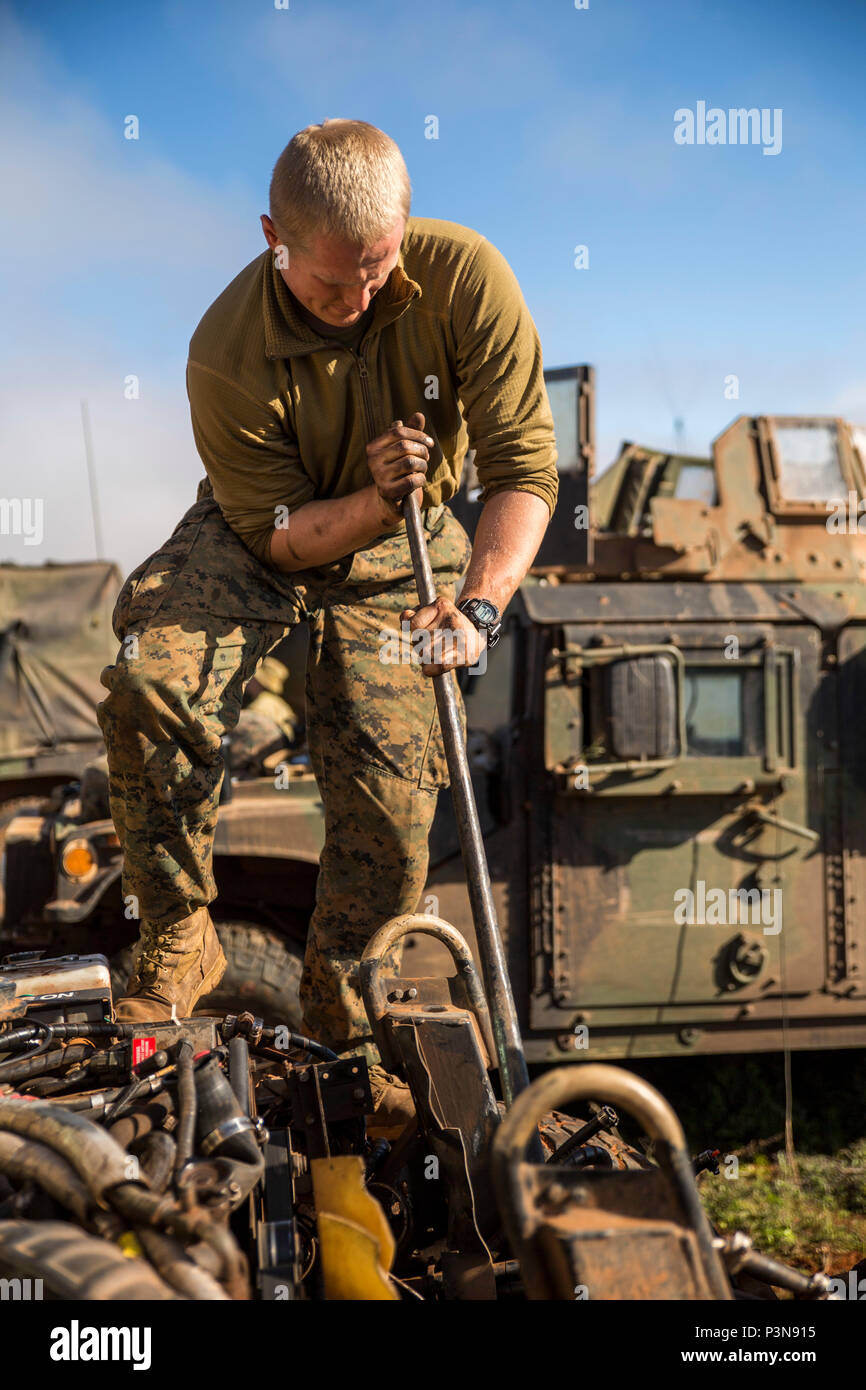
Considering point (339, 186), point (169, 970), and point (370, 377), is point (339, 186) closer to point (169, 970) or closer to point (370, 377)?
point (370, 377)

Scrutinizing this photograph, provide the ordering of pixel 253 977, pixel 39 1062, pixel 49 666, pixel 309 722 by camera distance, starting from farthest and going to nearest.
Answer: pixel 49 666 < pixel 253 977 < pixel 309 722 < pixel 39 1062

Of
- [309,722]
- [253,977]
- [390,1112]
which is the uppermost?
[309,722]

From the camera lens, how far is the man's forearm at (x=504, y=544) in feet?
7.95

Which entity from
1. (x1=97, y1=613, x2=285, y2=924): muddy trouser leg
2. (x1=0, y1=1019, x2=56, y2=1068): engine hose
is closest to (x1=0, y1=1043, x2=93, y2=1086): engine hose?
(x1=0, y1=1019, x2=56, y2=1068): engine hose

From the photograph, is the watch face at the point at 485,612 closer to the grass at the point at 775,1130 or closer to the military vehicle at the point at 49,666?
the grass at the point at 775,1130

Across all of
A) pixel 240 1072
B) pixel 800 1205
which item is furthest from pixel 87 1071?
pixel 800 1205

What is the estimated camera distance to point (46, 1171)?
1.48m

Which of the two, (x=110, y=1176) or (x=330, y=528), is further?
(x=330, y=528)

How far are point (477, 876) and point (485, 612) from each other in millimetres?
529

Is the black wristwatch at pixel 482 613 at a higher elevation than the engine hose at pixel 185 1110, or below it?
higher

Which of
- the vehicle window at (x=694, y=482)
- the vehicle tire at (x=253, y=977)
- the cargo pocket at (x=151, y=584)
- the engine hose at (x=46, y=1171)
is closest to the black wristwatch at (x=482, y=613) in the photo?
the cargo pocket at (x=151, y=584)

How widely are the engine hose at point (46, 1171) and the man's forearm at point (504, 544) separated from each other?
1297mm

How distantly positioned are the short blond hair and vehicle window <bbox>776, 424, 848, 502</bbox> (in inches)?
155
